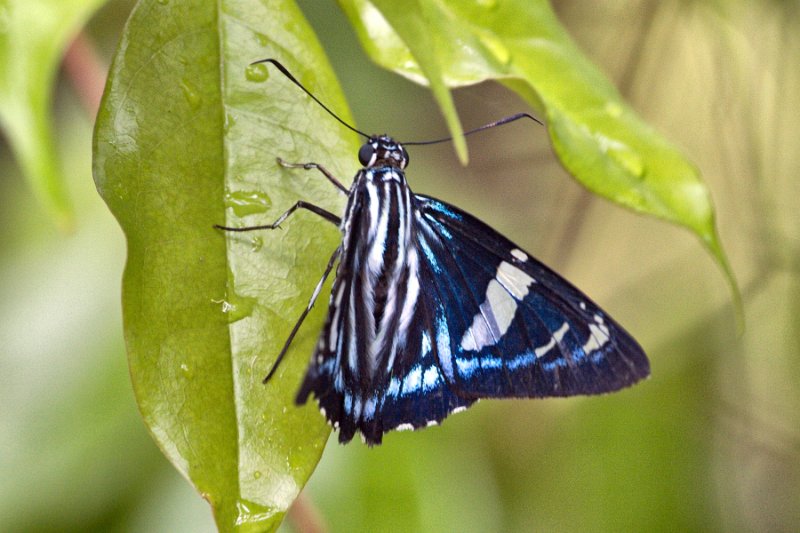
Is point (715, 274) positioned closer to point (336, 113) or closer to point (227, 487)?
point (336, 113)

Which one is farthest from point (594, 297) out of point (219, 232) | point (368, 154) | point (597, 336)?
point (219, 232)

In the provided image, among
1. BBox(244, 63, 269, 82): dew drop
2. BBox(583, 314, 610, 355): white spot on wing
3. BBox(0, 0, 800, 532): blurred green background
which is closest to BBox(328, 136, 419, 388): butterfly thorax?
BBox(244, 63, 269, 82): dew drop

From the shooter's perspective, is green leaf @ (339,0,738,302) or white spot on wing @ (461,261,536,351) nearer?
green leaf @ (339,0,738,302)

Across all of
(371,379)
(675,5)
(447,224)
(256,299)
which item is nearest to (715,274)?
(675,5)

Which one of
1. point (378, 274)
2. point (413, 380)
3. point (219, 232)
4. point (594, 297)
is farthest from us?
point (594, 297)

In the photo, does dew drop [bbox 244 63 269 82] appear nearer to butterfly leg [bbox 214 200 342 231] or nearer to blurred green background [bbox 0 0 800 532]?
butterfly leg [bbox 214 200 342 231]

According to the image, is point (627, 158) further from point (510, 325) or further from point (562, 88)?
point (510, 325)

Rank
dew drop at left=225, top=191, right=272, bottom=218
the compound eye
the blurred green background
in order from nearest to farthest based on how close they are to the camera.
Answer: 1. dew drop at left=225, top=191, right=272, bottom=218
2. the compound eye
3. the blurred green background

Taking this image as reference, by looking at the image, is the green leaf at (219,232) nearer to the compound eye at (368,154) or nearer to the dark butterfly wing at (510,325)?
the compound eye at (368,154)
